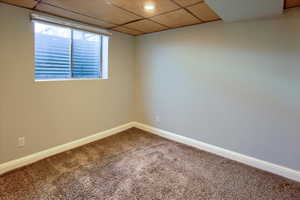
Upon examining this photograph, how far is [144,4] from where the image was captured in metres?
2.10

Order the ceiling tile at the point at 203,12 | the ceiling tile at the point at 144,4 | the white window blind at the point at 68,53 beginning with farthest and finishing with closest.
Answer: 1. the white window blind at the point at 68,53
2. the ceiling tile at the point at 203,12
3. the ceiling tile at the point at 144,4

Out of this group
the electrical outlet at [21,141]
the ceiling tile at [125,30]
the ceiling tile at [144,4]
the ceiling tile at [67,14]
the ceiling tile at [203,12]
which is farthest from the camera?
the ceiling tile at [125,30]

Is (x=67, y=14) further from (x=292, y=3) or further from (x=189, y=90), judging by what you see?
(x=292, y=3)

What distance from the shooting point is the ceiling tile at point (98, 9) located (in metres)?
2.09

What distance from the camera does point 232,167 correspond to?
98.3 inches

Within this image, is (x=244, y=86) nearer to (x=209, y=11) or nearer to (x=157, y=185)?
(x=209, y=11)

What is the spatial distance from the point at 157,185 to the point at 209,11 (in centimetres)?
233

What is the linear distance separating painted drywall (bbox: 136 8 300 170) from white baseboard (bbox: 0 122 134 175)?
1060 millimetres

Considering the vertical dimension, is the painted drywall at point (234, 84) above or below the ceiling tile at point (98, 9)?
below

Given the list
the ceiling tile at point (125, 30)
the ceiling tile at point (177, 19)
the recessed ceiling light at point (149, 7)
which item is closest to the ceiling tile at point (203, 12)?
the ceiling tile at point (177, 19)

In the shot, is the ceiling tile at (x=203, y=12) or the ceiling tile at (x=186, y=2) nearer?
the ceiling tile at (x=186, y=2)

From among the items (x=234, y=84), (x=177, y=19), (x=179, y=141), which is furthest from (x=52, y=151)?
(x=234, y=84)

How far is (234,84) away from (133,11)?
6.00 ft

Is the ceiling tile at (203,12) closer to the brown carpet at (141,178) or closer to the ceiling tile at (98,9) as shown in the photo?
the ceiling tile at (98,9)
